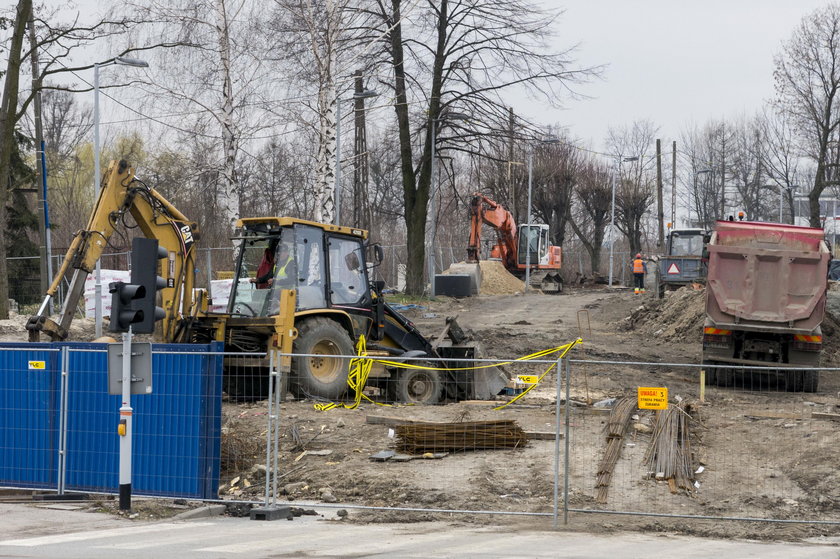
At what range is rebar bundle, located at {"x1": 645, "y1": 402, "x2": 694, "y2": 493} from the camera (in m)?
11.6

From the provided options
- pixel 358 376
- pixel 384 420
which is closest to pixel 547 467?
pixel 384 420

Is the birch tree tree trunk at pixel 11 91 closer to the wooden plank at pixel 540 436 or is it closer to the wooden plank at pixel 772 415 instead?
the wooden plank at pixel 540 436

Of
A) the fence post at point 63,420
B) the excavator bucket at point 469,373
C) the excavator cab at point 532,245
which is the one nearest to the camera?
the fence post at point 63,420

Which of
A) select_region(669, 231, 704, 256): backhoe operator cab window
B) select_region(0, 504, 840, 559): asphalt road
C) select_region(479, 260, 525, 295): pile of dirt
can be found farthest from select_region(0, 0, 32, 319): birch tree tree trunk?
select_region(669, 231, 704, 256): backhoe operator cab window

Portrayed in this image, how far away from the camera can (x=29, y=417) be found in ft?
38.3

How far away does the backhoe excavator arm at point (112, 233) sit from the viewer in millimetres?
14297

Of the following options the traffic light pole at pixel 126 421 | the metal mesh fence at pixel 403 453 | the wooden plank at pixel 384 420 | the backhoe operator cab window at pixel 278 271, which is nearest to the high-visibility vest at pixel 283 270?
the backhoe operator cab window at pixel 278 271

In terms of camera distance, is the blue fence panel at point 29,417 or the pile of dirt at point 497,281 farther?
A: the pile of dirt at point 497,281

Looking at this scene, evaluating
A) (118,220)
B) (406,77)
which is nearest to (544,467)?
(118,220)

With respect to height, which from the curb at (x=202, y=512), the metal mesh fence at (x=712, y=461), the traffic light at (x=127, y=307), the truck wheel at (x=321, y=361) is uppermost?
the traffic light at (x=127, y=307)

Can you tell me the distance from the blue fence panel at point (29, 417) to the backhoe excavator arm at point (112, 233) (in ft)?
7.19

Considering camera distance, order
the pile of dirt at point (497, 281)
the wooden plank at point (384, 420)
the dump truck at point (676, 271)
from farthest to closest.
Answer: the pile of dirt at point (497, 281) < the dump truck at point (676, 271) < the wooden plank at point (384, 420)

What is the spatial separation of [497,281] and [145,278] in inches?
1464

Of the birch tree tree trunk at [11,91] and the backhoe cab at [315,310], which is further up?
the birch tree tree trunk at [11,91]
